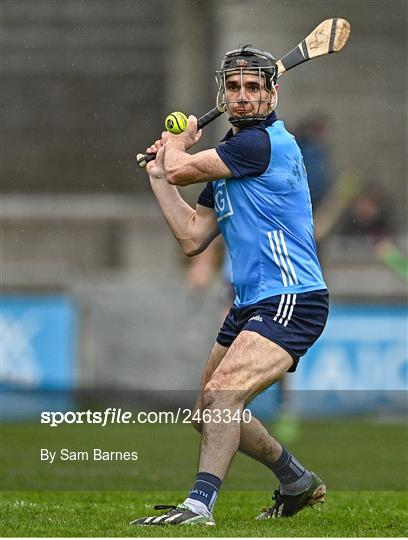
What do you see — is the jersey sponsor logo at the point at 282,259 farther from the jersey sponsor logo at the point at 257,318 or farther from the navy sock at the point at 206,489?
the navy sock at the point at 206,489

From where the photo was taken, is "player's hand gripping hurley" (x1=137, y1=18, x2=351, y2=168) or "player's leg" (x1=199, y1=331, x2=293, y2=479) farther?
"player's hand gripping hurley" (x1=137, y1=18, x2=351, y2=168)

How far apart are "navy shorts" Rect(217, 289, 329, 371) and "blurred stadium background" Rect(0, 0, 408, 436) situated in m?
5.29

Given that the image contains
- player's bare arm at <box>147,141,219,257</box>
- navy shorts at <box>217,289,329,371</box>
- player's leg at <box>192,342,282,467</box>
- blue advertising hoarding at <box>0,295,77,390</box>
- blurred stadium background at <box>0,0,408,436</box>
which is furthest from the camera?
blurred stadium background at <box>0,0,408,436</box>

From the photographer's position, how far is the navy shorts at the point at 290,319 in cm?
538

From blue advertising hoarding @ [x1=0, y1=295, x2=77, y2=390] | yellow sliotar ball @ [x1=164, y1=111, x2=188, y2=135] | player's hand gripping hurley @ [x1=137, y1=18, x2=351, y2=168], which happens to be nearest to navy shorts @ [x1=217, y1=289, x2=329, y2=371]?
yellow sliotar ball @ [x1=164, y1=111, x2=188, y2=135]

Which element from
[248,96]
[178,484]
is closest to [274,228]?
[248,96]

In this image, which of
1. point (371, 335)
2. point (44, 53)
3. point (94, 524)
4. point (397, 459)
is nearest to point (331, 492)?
point (397, 459)

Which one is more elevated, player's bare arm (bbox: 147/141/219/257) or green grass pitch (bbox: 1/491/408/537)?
player's bare arm (bbox: 147/141/219/257)

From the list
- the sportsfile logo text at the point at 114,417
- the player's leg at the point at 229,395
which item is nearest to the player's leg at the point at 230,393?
the player's leg at the point at 229,395

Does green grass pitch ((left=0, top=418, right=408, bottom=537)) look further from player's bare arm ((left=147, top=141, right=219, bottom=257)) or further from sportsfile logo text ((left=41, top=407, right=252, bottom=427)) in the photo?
player's bare arm ((left=147, top=141, right=219, bottom=257))

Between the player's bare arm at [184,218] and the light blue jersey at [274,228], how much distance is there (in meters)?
0.37

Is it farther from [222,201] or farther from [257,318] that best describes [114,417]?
[257,318]

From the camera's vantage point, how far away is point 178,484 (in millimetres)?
7320

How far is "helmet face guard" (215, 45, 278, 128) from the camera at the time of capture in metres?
5.52
